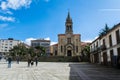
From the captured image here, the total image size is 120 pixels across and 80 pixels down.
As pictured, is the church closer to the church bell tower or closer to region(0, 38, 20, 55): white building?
the church bell tower

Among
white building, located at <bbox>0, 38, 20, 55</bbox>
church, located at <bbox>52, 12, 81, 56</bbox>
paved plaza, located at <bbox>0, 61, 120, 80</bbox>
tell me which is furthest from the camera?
white building, located at <bbox>0, 38, 20, 55</bbox>

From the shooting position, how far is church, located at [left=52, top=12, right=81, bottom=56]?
6588 centimetres

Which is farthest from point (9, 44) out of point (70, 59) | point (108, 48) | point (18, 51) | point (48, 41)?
point (108, 48)

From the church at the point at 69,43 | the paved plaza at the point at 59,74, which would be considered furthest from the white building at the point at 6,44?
the paved plaza at the point at 59,74

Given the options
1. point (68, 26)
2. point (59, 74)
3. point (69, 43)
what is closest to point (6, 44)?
point (68, 26)

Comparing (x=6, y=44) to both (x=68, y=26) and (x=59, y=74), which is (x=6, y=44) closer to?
(x=68, y=26)

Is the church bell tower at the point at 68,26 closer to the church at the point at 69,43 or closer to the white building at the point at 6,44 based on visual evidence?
the church at the point at 69,43

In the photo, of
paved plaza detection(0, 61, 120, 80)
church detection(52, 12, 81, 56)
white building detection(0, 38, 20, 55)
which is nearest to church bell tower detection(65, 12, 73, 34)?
church detection(52, 12, 81, 56)

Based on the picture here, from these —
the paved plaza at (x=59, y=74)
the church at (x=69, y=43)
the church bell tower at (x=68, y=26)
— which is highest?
the church bell tower at (x=68, y=26)

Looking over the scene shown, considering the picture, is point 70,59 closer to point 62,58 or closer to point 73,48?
point 62,58

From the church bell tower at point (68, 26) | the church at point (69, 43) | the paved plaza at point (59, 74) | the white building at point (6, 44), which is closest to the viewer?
the paved plaza at point (59, 74)

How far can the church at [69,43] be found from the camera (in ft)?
216

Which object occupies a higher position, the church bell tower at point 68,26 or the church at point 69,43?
the church bell tower at point 68,26

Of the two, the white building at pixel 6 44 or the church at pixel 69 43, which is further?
the white building at pixel 6 44
